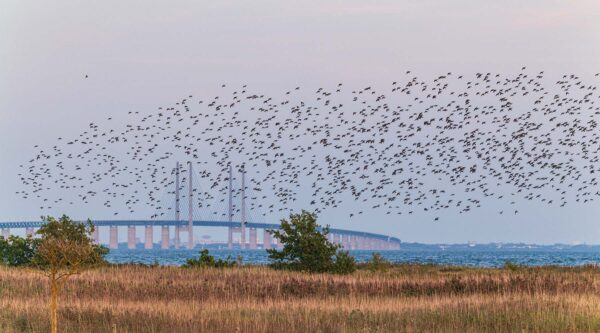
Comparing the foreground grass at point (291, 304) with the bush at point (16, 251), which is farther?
the bush at point (16, 251)

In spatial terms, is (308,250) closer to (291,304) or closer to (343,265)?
(343,265)

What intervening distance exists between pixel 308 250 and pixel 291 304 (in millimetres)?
17729

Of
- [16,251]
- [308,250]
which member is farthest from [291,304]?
[16,251]

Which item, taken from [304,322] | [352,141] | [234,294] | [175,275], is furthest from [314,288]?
[352,141]

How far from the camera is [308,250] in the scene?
4438 cm

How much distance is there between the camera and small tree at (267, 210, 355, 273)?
44.3 m

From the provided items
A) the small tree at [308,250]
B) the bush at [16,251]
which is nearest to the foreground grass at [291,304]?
the small tree at [308,250]

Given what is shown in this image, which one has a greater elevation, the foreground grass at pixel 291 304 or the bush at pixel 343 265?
the bush at pixel 343 265

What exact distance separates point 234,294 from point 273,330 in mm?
10296

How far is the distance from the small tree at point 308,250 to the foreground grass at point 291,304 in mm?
6356

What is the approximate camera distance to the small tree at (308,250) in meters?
44.3

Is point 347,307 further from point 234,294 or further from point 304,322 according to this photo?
point 234,294

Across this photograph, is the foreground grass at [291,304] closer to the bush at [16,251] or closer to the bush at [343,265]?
the bush at [343,265]

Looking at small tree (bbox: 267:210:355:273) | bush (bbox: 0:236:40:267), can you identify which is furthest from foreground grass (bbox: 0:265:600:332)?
bush (bbox: 0:236:40:267)
